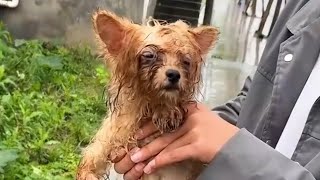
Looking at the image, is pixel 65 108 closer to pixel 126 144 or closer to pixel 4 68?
pixel 4 68

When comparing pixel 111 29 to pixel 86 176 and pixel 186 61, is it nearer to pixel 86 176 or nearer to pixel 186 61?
pixel 186 61

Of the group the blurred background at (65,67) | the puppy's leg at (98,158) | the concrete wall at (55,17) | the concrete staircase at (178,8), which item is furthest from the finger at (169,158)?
the concrete staircase at (178,8)

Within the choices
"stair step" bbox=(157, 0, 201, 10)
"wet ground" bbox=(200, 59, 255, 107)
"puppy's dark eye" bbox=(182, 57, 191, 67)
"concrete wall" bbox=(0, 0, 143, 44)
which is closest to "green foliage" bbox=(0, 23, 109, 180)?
"concrete wall" bbox=(0, 0, 143, 44)

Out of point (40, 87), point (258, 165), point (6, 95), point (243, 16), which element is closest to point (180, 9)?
point (243, 16)

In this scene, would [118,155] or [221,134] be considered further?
[118,155]

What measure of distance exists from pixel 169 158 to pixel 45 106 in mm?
4653

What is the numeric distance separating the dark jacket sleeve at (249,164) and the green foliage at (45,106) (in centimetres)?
331

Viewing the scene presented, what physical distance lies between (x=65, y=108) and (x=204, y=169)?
490 centimetres

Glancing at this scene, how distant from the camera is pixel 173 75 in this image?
2.48m

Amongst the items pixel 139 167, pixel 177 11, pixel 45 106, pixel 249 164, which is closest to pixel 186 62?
pixel 139 167

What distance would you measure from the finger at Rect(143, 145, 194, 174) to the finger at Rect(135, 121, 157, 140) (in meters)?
0.12

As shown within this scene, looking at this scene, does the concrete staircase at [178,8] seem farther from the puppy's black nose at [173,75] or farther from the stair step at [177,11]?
the puppy's black nose at [173,75]

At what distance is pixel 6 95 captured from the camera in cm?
691

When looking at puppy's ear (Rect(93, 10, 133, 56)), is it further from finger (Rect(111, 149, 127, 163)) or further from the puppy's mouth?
finger (Rect(111, 149, 127, 163))
